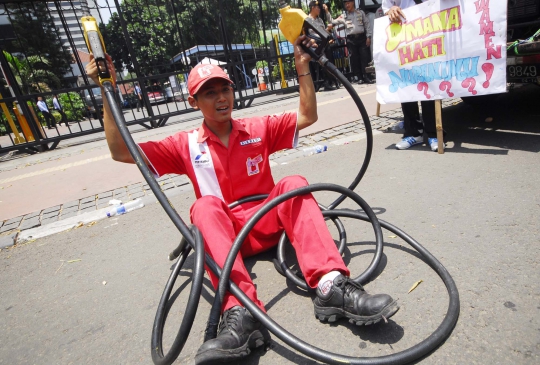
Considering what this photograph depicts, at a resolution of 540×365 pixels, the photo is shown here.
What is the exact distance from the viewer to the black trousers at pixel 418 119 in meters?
4.05

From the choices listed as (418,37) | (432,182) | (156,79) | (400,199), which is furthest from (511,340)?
(156,79)

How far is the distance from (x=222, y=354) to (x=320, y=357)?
399 mm

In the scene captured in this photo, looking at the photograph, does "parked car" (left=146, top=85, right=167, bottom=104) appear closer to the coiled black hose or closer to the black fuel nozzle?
the black fuel nozzle

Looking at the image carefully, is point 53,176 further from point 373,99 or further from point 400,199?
point 373,99

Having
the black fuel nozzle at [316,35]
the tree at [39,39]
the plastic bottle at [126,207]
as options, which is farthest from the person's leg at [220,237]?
the tree at [39,39]

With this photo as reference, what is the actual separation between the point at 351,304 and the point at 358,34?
9.11 m

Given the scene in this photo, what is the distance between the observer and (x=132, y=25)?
7770 mm

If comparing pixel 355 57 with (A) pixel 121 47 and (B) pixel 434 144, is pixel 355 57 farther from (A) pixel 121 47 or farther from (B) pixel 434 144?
(B) pixel 434 144

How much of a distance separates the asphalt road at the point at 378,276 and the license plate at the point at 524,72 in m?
0.69

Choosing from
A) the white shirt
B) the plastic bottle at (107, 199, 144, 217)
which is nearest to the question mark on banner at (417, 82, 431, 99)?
the white shirt

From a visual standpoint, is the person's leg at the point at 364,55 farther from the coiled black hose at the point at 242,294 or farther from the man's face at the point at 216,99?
the coiled black hose at the point at 242,294

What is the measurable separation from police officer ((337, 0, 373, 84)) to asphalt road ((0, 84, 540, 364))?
6.38m

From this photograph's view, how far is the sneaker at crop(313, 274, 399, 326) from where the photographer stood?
1468 millimetres

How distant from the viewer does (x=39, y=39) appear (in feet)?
24.5
